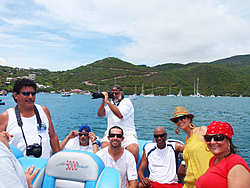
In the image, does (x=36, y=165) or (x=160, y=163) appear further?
(x=160, y=163)

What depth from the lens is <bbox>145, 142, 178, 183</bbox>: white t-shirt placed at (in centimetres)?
296

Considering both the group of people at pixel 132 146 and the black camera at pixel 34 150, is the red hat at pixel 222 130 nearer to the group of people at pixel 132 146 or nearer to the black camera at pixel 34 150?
the group of people at pixel 132 146

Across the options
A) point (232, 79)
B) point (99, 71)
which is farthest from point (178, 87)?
point (99, 71)

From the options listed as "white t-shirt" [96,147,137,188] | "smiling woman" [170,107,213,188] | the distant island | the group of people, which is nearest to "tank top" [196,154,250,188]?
the group of people

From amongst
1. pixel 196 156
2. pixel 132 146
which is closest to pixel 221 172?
pixel 196 156

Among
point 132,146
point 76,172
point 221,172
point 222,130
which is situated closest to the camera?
point 221,172

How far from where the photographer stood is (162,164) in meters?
3.03

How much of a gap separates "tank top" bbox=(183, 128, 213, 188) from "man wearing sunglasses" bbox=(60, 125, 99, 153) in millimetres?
2035

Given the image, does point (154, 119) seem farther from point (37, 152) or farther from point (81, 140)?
point (37, 152)

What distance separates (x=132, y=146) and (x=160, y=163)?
21.6 inches

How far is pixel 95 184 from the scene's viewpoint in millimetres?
1860

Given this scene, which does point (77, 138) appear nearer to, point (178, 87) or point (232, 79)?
point (178, 87)

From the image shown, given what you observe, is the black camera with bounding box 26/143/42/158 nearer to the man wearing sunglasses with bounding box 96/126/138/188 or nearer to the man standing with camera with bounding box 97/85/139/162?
the man wearing sunglasses with bounding box 96/126/138/188

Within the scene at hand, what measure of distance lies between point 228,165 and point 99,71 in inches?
4424
